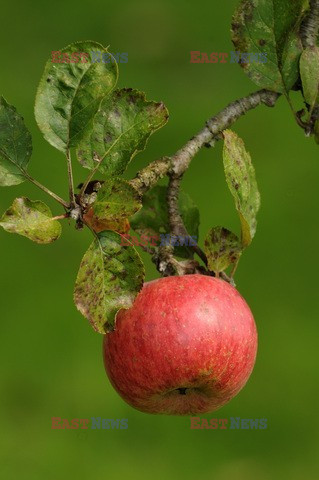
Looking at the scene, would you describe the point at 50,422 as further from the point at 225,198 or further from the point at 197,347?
the point at 197,347

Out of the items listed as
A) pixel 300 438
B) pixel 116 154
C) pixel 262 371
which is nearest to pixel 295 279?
pixel 262 371

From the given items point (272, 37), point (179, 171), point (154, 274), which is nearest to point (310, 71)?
point (272, 37)

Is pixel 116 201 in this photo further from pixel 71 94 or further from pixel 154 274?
pixel 154 274

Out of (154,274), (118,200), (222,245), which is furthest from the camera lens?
(154,274)

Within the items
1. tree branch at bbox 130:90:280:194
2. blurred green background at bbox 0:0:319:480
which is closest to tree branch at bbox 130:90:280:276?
tree branch at bbox 130:90:280:194

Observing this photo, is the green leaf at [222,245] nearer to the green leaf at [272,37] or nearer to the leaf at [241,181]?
the leaf at [241,181]

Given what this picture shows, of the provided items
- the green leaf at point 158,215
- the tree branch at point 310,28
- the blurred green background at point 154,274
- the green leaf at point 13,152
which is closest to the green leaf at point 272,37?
the tree branch at point 310,28

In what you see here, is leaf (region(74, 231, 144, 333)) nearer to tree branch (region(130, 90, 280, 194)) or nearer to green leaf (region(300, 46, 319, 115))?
tree branch (region(130, 90, 280, 194))
